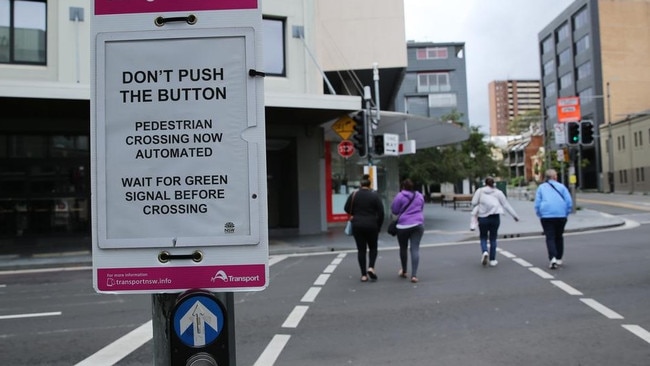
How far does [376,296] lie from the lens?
8039 millimetres

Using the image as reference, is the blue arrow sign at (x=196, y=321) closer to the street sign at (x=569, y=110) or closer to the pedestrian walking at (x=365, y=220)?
the pedestrian walking at (x=365, y=220)

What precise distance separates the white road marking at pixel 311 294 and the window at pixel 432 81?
63193 mm

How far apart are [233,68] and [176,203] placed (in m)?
0.59

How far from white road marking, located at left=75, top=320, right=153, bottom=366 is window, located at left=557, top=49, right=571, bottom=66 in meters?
79.7

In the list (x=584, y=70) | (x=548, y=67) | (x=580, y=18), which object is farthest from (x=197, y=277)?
(x=548, y=67)

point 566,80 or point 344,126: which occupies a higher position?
point 566,80

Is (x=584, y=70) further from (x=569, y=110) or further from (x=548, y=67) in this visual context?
(x=569, y=110)

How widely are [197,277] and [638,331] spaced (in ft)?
17.8

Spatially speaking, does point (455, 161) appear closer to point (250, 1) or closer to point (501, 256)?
point (501, 256)


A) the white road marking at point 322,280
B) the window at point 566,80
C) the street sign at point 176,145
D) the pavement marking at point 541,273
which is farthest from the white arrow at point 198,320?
the window at point 566,80

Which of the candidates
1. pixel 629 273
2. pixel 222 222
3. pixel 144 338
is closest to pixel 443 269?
pixel 629 273

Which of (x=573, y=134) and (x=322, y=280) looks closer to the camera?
(x=322, y=280)

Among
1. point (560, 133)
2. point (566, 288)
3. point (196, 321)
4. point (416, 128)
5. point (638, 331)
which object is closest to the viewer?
point (196, 321)

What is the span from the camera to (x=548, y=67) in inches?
3278
